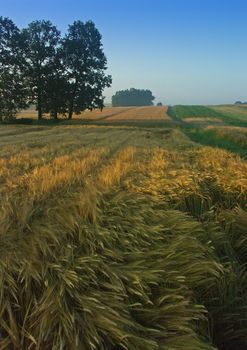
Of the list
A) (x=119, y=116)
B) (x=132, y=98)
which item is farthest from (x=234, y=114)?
(x=132, y=98)

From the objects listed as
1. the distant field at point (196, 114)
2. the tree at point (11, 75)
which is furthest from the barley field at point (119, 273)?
the distant field at point (196, 114)

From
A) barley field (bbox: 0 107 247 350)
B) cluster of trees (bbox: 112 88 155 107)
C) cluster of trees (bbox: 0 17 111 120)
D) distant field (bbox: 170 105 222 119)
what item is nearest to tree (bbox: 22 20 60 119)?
cluster of trees (bbox: 0 17 111 120)

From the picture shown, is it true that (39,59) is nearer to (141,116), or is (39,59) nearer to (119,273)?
(141,116)

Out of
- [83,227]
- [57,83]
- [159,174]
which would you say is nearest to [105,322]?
[83,227]

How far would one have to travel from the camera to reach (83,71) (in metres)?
52.5

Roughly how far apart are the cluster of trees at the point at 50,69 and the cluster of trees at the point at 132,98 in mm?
122746

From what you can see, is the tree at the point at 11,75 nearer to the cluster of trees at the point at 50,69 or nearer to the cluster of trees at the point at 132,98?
the cluster of trees at the point at 50,69

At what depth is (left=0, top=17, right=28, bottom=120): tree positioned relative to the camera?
48750 millimetres

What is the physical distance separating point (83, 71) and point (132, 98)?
127m

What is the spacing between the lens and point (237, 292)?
4.13 m

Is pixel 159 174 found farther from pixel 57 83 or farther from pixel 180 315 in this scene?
pixel 57 83

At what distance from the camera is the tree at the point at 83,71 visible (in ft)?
170

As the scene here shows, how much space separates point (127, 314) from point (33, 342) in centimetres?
68

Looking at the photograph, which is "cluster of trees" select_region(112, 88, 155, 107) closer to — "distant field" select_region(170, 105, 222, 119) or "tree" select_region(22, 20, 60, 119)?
"distant field" select_region(170, 105, 222, 119)
